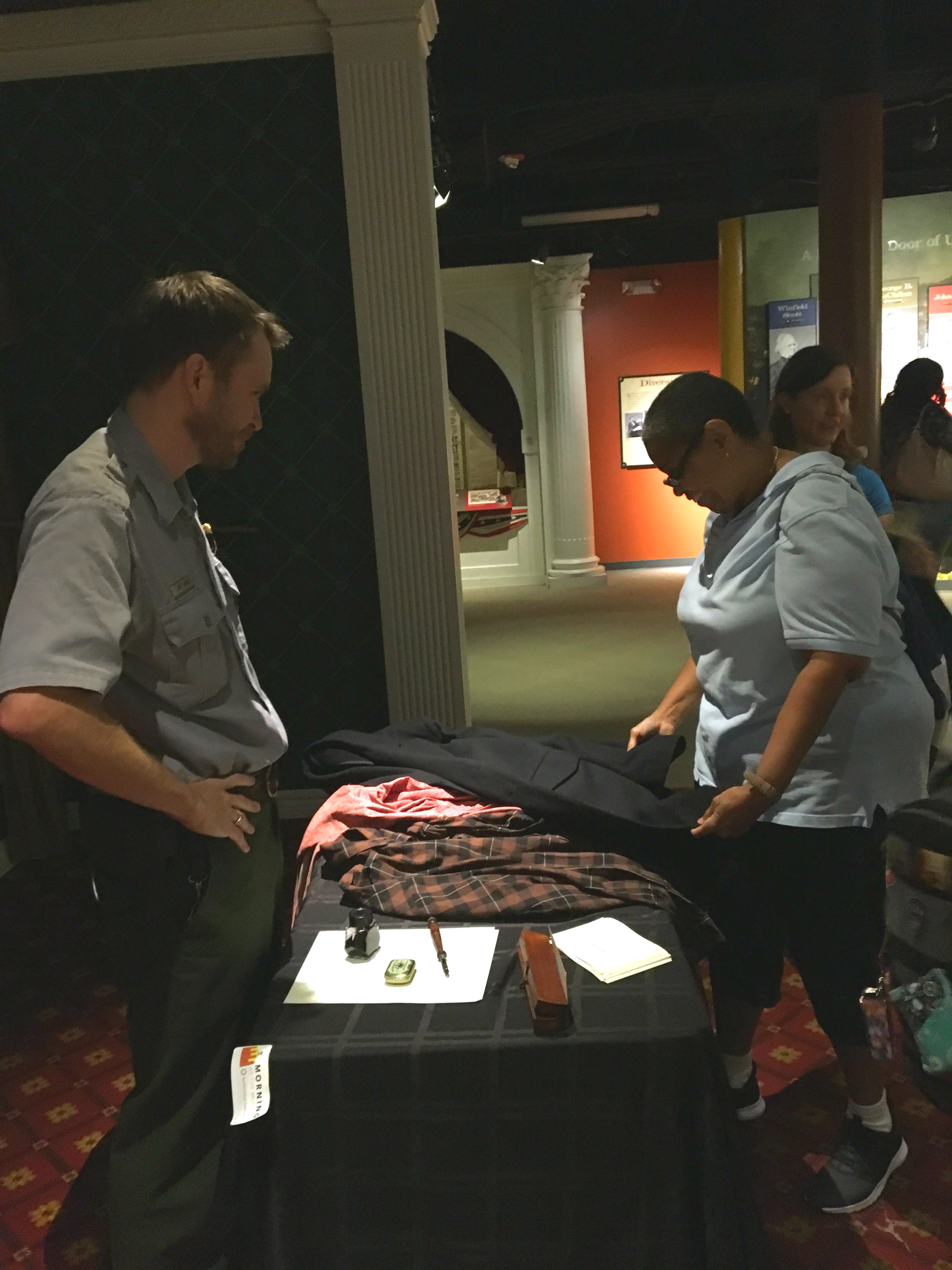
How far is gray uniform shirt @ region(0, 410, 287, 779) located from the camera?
1226 mm

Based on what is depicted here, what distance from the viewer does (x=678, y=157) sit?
7.48m

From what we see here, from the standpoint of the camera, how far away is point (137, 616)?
1356 millimetres

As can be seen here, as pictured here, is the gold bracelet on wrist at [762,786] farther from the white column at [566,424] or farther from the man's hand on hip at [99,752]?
the white column at [566,424]

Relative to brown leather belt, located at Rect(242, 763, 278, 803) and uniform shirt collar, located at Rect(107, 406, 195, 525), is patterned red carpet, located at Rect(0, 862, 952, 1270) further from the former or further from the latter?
uniform shirt collar, located at Rect(107, 406, 195, 525)

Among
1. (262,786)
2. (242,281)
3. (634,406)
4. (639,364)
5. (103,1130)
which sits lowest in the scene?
(103,1130)

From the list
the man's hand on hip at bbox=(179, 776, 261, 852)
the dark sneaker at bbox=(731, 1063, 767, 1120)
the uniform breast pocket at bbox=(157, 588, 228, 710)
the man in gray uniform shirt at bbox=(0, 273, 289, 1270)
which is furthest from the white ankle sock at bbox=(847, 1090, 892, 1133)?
the uniform breast pocket at bbox=(157, 588, 228, 710)

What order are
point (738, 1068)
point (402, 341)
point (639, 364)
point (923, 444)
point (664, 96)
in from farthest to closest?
point (639, 364)
point (664, 96)
point (923, 444)
point (402, 341)
point (738, 1068)

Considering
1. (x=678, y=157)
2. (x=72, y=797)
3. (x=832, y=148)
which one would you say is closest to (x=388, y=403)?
(x=72, y=797)

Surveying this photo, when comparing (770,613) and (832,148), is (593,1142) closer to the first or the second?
(770,613)

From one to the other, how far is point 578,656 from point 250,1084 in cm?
538

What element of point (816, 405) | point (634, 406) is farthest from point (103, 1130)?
point (634, 406)

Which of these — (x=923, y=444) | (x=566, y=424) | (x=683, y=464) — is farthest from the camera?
(x=566, y=424)

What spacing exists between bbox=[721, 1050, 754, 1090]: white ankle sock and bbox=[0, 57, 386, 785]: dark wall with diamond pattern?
204 centimetres

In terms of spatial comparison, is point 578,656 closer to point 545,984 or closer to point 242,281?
point 242,281
